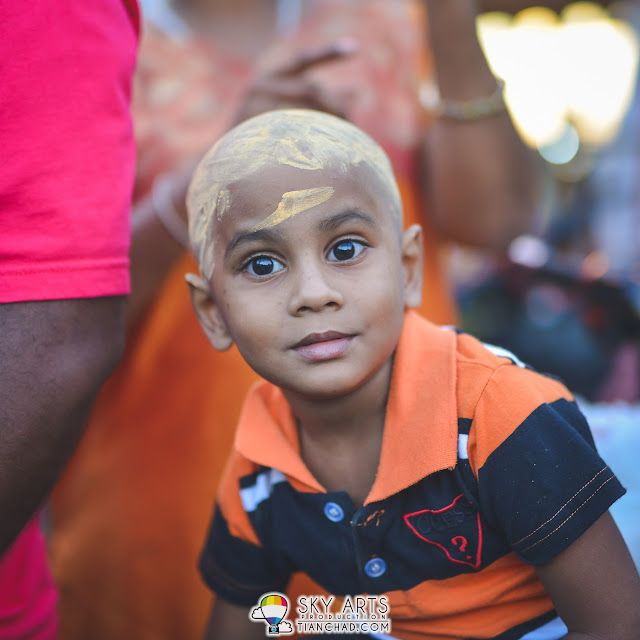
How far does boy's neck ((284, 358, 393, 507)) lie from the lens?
0.93m

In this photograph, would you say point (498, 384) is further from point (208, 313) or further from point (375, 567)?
point (208, 313)

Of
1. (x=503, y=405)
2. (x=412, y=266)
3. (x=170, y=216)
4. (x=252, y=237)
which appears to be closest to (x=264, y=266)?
(x=252, y=237)

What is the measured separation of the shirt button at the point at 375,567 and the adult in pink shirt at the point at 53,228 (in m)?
0.45

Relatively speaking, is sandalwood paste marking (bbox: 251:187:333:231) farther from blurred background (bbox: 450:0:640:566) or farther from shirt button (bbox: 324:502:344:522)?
blurred background (bbox: 450:0:640:566)

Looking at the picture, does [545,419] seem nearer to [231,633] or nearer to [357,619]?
[357,619]

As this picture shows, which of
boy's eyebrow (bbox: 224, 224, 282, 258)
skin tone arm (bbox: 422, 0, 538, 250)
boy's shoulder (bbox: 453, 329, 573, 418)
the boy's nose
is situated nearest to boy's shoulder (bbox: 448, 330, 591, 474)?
boy's shoulder (bbox: 453, 329, 573, 418)

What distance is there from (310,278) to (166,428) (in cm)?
78

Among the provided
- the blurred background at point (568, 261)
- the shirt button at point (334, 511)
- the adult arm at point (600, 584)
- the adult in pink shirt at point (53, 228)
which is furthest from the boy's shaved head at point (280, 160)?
the blurred background at point (568, 261)

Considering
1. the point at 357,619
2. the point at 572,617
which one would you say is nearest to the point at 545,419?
the point at 572,617

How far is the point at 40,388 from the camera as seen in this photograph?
29.9 inches

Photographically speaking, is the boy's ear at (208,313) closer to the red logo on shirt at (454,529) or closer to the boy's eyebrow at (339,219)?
the boy's eyebrow at (339,219)

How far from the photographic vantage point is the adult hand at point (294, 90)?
109 cm

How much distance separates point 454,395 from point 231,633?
23.7 inches

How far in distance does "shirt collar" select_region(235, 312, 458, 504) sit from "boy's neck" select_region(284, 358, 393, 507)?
0.03 metres
